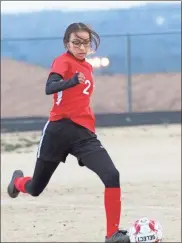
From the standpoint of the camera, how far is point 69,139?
6398 millimetres

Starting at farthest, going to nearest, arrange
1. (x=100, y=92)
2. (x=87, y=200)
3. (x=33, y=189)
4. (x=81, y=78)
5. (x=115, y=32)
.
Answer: (x=115, y=32), (x=100, y=92), (x=87, y=200), (x=33, y=189), (x=81, y=78)

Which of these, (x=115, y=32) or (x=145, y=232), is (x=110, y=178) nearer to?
(x=145, y=232)

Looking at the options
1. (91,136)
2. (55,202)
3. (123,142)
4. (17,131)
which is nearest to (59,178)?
(55,202)

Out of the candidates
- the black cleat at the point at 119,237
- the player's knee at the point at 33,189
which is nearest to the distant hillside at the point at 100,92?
the player's knee at the point at 33,189

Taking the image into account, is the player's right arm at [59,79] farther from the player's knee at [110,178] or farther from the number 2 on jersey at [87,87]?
the player's knee at [110,178]

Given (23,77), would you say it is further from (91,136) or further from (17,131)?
(91,136)

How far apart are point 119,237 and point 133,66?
20576mm

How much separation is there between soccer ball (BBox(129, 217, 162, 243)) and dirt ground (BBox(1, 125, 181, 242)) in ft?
12.5

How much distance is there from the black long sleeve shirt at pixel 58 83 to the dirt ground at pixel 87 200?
3577 millimetres

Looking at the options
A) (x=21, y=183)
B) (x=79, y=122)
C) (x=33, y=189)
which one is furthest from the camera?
(x=21, y=183)

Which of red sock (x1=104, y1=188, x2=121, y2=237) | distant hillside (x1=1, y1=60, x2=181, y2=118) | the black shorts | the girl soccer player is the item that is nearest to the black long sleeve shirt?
the girl soccer player

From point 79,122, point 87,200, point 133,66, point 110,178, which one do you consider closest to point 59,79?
point 79,122

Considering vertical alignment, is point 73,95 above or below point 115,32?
below

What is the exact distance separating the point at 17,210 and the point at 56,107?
6215 millimetres
